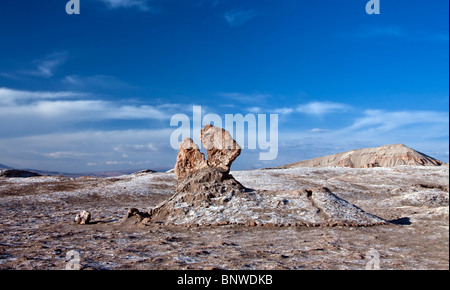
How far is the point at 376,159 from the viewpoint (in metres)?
92.9

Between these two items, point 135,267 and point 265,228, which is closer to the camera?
point 135,267

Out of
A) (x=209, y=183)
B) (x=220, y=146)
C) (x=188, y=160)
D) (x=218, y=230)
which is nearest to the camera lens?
(x=218, y=230)

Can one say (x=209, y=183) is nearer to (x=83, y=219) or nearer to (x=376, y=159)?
(x=83, y=219)

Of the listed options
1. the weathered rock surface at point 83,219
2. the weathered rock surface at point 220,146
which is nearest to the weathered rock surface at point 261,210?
the weathered rock surface at point 220,146

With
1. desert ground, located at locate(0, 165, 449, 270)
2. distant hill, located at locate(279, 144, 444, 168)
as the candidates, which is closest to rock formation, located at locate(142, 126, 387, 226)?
desert ground, located at locate(0, 165, 449, 270)

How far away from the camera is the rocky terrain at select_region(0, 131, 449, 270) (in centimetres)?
796

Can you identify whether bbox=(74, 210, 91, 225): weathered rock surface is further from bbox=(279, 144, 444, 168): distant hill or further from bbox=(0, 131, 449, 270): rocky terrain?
bbox=(279, 144, 444, 168): distant hill

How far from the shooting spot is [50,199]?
70.4ft

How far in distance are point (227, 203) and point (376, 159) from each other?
8970 centimetres

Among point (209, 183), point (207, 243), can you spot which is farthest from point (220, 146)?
point (207, 243)

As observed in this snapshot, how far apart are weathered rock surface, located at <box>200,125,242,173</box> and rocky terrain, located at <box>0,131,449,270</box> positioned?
0.16 ft
